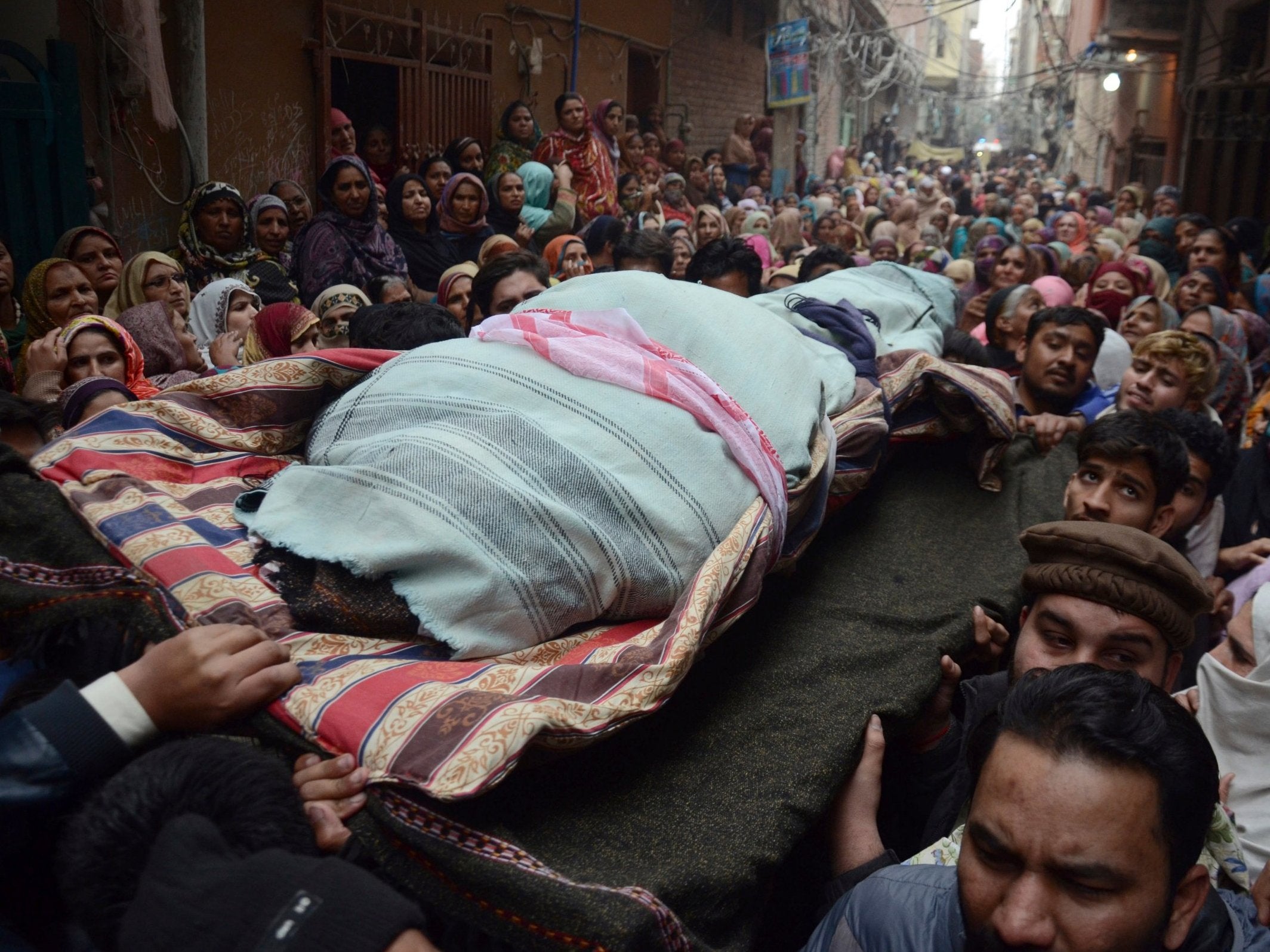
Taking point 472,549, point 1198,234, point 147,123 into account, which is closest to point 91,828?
point 472,549

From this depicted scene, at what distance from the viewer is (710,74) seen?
502 inches

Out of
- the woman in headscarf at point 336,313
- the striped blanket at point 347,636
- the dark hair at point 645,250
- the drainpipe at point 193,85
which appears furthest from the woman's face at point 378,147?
the striped blanket at point 347,636

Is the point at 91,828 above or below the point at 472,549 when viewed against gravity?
below

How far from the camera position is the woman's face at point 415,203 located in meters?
5.86

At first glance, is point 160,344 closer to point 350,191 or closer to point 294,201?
point 350,191

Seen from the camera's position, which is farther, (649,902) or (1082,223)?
(1082,223)

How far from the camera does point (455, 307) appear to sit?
4.38 metres

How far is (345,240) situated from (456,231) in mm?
1053

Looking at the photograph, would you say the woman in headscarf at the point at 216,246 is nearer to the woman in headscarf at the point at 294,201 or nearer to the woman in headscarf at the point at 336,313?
the woman in headscarf at the point at 294,201

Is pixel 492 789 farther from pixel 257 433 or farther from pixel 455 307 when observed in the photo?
pixel 455 307

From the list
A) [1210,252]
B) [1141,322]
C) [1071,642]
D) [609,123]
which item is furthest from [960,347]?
[609,123]

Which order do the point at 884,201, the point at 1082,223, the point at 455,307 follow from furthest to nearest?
the point at 884,201 → the point at 1082,223 → the point at 455,307

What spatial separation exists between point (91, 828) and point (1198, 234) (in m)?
8.28

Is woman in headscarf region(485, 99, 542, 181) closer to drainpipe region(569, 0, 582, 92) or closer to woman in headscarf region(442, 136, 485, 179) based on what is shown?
woman in headscarf region(442, 136, 485, 179)
